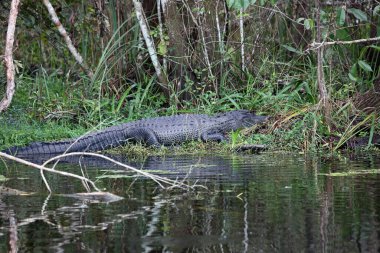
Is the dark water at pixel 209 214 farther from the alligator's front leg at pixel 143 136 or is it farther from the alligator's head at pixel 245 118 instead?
the alligator's head at pixel 245 118

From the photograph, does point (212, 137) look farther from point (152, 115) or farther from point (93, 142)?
point (93, 142)

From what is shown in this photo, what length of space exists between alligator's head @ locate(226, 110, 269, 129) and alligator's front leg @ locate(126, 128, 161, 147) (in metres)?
1.04

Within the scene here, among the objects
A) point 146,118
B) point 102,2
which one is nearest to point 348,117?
point 146,118

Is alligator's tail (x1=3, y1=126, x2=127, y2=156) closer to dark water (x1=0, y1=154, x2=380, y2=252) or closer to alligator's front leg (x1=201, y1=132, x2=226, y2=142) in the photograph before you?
alligator's front leg (x1=201, y1=132, x2=226, y2=142)

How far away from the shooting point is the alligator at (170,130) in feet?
31.7

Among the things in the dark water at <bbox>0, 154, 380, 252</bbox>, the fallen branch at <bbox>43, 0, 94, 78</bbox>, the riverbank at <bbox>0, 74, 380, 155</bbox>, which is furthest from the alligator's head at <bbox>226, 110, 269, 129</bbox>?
the dark water at <bbox>0, 154, 380, 252</bbox>

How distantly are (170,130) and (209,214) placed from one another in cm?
592

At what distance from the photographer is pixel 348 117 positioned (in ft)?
29.3

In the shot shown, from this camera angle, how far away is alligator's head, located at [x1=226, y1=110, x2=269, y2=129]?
9992mm

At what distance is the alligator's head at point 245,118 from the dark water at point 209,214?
3347 millimetres

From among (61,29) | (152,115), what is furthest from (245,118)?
(61,29)

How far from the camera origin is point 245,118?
10.2 m

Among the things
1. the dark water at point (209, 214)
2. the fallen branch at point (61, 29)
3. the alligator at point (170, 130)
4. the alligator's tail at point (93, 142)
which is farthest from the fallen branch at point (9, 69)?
the fallen branch at point (61, 29)

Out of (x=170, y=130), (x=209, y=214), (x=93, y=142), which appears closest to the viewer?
(x=209, y=214)
